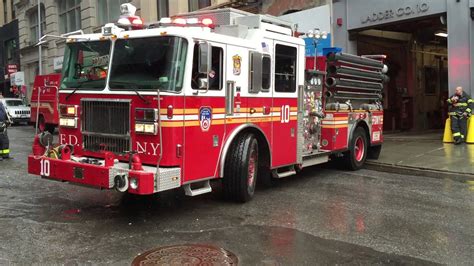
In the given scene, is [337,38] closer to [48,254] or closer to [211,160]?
[211,160]

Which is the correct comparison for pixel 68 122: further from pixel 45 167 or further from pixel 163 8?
pixel 163 8

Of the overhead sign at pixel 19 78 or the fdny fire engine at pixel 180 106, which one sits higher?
the overhead sign at pixel 19 78

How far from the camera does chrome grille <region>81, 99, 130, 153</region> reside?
6.30 m

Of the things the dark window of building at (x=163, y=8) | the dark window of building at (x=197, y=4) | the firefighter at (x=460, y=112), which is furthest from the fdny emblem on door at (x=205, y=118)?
the dark window of building at (x=163, y=8)

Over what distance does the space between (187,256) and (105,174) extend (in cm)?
155

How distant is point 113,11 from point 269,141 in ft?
74.2

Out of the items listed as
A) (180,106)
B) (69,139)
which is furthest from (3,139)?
(180,106)

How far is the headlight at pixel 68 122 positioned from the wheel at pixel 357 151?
5.71m

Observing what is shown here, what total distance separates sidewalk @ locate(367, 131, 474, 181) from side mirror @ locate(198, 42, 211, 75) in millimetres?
6001

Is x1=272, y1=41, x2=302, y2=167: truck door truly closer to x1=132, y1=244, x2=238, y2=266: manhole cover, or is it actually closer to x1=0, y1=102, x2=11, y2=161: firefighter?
x1=132, y1=244, x2=238, y2=266: manhole cover

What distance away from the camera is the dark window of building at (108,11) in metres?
27.6

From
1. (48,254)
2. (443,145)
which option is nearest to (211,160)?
(48,254)

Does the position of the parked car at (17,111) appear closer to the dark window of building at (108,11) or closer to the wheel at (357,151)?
the dark window of building at (108,11)

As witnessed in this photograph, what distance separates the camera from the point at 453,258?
16.6 ft
